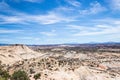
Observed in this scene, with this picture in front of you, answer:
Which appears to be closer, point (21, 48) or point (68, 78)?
point (68, 78)

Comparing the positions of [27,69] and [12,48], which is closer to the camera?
[27,69]

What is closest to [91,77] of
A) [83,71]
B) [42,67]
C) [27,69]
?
[83,71]

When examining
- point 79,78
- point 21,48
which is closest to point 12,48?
point 21,48

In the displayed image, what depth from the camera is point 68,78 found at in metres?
52.2

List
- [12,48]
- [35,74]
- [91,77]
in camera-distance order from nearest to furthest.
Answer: [35,74]
[91,77]
[12,48]

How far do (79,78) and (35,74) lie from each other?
11.3m

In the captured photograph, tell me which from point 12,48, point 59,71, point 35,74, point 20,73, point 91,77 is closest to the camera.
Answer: point 20,73

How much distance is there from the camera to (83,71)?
60156 mm

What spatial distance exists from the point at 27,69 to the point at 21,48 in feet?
295

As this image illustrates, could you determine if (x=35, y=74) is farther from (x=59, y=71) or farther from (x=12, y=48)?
(x=12, y=48)

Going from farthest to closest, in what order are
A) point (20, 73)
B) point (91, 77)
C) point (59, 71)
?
point (91, 77), point (59, 71), point (20, 73)

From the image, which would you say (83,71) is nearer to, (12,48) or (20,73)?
(20,73)

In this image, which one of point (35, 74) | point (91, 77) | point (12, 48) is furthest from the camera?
point (12, 48)

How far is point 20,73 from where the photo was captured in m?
44.4
